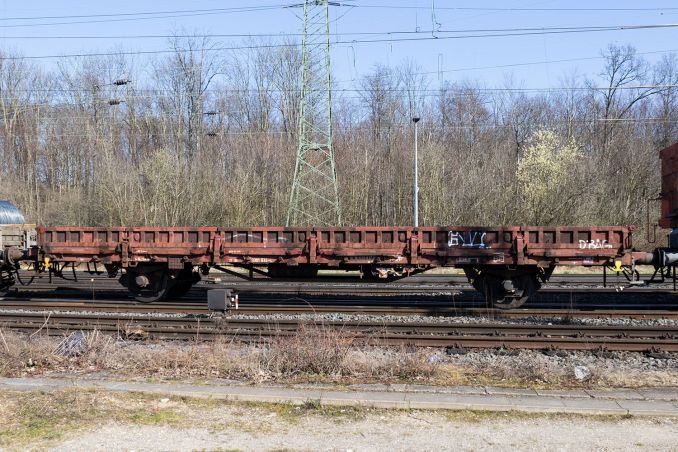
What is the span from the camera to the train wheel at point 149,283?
15.2 m

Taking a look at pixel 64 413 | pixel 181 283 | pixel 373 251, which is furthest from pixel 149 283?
pixel 64 413

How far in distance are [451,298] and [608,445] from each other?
10.3 metres

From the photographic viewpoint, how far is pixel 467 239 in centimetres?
→ 1391

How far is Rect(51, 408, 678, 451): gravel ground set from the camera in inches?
216

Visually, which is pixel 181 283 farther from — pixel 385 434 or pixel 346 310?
pixel 385 434

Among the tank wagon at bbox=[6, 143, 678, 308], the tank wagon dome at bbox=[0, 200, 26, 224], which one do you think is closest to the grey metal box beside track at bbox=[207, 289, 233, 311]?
the tank wagon at bbox=[6, 143, 678, 308]

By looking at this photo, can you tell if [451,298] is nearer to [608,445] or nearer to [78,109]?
[608,445]

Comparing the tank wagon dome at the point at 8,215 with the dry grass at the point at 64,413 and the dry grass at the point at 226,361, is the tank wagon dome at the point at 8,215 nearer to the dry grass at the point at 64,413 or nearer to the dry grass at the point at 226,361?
the dry grass at the point at 226,361

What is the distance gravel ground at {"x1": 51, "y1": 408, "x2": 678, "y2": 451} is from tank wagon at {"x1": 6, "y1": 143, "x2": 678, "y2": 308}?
25.4 ft

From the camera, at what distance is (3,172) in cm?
4862

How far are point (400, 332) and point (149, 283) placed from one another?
294 inches

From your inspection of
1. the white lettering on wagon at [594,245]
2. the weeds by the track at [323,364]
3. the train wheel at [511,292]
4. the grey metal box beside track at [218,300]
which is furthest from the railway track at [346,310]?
the weeds by the track at [323,364]

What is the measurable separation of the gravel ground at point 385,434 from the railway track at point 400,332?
2869 millimetres

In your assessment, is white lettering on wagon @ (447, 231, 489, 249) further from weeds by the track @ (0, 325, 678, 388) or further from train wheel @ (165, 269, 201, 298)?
train wheel @ (165, 269, 201, 298)
